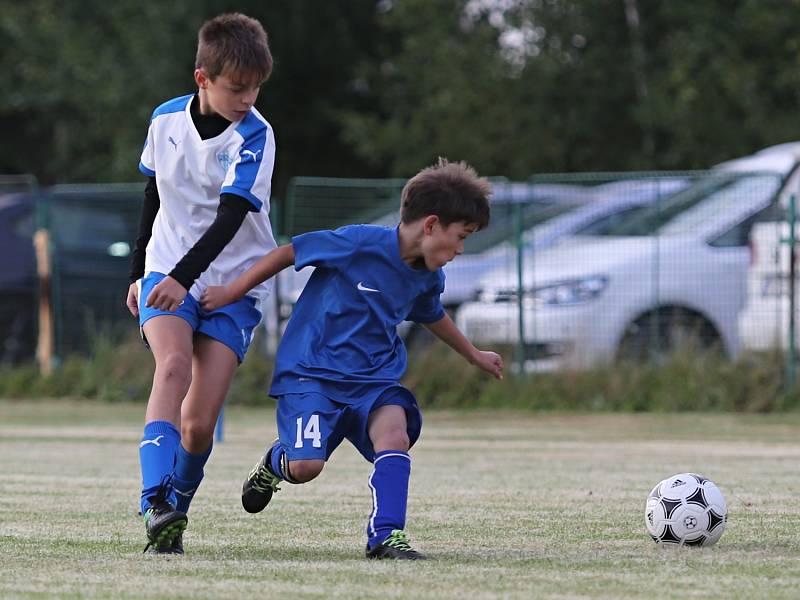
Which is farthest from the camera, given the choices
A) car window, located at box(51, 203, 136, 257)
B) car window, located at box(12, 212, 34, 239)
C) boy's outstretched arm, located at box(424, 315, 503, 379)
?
car window, located at box(12, 212, 34, 239)

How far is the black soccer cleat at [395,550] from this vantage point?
5445 millimetres

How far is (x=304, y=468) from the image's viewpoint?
5.77 metres

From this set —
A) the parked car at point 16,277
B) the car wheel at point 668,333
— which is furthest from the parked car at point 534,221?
the parked car at point 16,277

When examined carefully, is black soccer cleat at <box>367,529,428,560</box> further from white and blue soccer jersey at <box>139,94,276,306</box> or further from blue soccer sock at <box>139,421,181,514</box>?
white and blue soccer jersey at <box>139,94,276,306</box>

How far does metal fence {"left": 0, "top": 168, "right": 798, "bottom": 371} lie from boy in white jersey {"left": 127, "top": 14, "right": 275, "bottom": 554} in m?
8.40

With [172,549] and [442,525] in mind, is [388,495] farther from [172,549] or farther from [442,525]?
[442,525]

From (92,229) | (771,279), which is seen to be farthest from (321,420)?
(92,229)

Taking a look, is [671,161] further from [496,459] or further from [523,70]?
[496,459]

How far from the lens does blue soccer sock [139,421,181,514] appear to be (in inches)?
216

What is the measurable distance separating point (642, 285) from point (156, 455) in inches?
354

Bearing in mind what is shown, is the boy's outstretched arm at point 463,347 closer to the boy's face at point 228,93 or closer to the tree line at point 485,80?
the boy's face at point 228,93

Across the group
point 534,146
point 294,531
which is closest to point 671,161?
point 534,146

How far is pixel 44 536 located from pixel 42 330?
1061cm

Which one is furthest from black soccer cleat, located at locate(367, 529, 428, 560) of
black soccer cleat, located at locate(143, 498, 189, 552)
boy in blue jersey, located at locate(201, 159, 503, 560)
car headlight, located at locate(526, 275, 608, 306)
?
car headlight, located at locate(526, 275, 608, 306)
